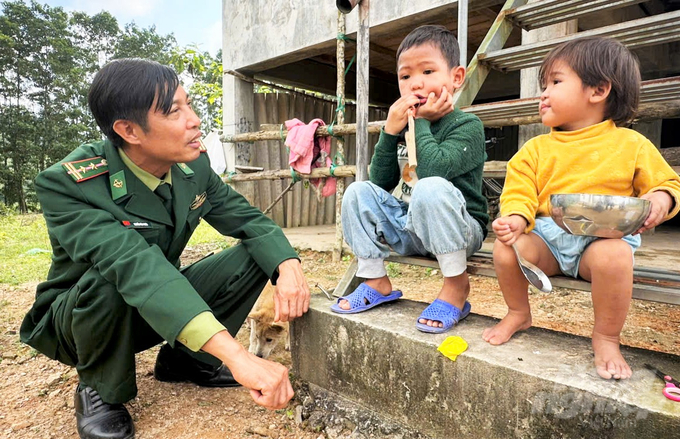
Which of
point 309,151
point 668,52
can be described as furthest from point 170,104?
point 668,52

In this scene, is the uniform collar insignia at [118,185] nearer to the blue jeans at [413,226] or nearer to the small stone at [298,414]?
the blue jeans at [413,226]

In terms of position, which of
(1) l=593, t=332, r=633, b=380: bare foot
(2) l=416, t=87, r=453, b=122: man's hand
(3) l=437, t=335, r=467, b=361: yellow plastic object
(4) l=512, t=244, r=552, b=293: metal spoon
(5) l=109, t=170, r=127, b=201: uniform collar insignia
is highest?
(2) l=416, t=87, r=453, b=122: man's hand

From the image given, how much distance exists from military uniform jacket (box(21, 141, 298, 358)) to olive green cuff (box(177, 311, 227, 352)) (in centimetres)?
2

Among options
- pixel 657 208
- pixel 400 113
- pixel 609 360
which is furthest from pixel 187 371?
pixel 657 208

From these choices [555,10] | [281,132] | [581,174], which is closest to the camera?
Result: [581,174]

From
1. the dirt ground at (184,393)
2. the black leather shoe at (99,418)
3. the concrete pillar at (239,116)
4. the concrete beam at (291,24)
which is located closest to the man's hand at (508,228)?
the dirt ground at (184,393)

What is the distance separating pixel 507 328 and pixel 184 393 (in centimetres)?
150

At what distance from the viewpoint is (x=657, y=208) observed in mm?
1269

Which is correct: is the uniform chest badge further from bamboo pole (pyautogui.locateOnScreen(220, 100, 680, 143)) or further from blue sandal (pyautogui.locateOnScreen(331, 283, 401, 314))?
bamboo pole (pyautogui.locateOnScreen(220, 100, 680, 143))

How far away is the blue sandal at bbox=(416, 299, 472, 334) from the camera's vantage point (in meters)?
1.53

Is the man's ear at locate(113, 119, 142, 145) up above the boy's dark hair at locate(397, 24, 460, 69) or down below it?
below

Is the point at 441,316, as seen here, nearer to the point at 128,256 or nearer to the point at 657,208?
the point at 657,208

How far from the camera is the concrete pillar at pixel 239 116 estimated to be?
653 centimetres

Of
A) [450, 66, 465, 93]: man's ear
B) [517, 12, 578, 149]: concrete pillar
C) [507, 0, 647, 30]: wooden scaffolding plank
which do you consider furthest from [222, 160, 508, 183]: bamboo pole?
[450, 66, 465, 93]: man's ear
